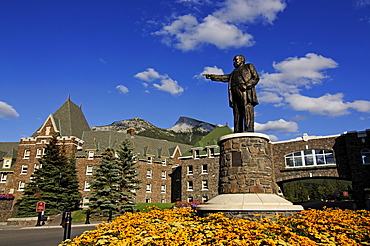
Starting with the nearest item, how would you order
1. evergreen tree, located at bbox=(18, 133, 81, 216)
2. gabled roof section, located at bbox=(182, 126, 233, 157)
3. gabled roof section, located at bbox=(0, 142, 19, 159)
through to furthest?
evergreen tree, located at bbox=(18, 133, 81, 216) < gabled roof section, located at bbox=(182, 126, 233, 157) < gabled roof section, located at bbox=(0, 142, 19, 159)

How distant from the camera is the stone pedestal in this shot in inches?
350

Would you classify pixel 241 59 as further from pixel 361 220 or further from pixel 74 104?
pixel 74 104

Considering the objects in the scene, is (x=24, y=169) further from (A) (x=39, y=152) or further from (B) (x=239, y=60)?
(B) (x=239, y=60)


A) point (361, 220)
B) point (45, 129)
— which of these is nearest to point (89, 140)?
point (45, 129)

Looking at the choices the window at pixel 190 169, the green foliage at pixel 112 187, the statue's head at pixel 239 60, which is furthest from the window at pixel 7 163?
the statue's head at pixel 239 60

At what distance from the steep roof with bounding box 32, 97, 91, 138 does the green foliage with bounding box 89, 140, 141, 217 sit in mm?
18422

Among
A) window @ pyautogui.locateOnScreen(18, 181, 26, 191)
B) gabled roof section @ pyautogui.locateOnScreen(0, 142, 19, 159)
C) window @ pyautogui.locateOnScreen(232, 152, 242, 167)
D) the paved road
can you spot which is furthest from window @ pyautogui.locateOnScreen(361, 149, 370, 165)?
gabled roof section @ pyautogui.locateOnScreen(0, 142, 19, 159)

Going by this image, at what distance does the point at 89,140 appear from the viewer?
40.8 metres

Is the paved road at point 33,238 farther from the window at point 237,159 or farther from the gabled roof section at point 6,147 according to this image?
the gabled roof section at point 6,147

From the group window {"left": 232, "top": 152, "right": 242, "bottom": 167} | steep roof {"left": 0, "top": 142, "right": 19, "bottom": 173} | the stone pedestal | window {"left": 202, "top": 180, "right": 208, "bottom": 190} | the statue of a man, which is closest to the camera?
the stone pedestal

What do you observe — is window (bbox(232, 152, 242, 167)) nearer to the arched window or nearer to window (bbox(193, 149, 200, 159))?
the arched window

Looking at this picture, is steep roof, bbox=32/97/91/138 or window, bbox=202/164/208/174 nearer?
window, bbox=202/164/208/174

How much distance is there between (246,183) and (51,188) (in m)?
25.1

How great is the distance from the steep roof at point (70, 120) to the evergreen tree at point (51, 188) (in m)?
9.93
